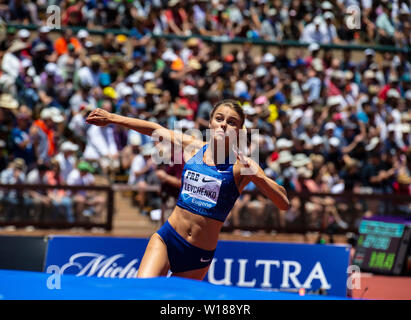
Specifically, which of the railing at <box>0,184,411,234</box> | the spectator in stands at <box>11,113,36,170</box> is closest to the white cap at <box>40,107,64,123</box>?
the spectator in stands at <box>11,113,36,170</box>

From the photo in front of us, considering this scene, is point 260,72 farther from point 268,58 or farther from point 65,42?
point 65,42

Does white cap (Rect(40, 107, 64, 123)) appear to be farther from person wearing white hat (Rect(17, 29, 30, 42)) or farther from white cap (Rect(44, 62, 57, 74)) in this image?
person wearing white hat (Rect(17, 29, 30, 42))

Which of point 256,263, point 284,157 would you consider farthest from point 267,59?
point 256,263

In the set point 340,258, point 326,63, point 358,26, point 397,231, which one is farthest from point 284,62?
point 340,258

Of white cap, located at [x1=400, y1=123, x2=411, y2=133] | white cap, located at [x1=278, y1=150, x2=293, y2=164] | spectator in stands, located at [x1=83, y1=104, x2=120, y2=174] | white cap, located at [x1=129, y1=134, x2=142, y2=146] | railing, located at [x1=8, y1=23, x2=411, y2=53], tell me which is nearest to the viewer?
spectator in stands, located at [x1=83, y1=104, x2=120, y2=174]

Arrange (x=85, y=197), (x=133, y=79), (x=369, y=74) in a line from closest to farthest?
(x=85, y=197) → (x=133, y=79) → (x=369, y=74)

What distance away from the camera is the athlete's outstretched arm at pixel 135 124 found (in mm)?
5496

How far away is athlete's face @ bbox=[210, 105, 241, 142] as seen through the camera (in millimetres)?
5294

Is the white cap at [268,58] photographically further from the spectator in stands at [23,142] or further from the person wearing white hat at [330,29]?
the spectator in stands at [23,142]

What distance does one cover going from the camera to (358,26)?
18.7 metres

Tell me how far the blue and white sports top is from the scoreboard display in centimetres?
640

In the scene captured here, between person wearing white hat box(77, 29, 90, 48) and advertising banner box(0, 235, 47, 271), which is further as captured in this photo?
person wearing white hat box(77, 29, 90, 48)

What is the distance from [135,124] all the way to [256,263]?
363cm

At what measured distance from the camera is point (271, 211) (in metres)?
12.3
